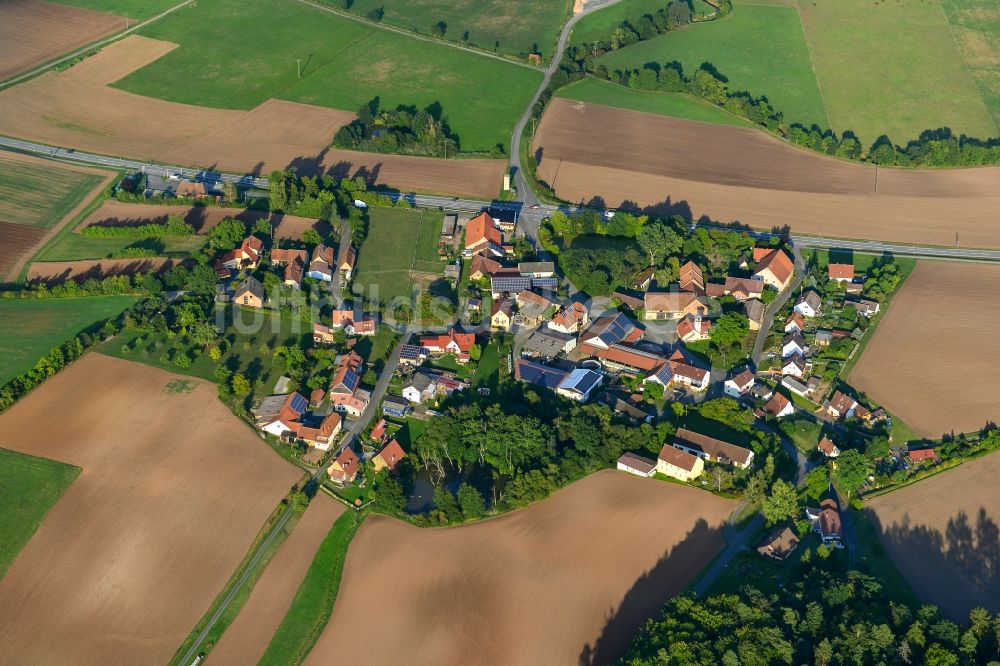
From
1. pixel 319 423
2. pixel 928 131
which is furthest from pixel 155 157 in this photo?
pixel 928 131

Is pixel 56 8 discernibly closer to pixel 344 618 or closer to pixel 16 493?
pixel 16 493


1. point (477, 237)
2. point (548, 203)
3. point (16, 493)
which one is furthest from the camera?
point (548, 203)

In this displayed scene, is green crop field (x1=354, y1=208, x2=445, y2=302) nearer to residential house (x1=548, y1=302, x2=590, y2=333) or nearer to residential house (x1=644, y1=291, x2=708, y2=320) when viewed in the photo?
residential house (x1=548, y1=302, x2=590, y2=333)

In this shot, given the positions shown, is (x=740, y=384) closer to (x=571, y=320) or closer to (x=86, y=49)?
(x=571, y=320)

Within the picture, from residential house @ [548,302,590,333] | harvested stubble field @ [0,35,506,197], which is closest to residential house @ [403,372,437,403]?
residential house @ [548,302,590,333]

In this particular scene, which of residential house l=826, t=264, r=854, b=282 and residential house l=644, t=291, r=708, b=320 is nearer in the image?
residential house l=644, t=291, r=708, b=320

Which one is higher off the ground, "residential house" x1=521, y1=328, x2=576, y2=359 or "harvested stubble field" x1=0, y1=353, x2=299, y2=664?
"harvested stubble field" x1=0, y1=353, x2=299, y2=664

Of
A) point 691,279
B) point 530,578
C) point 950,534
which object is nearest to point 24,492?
point 530,578
